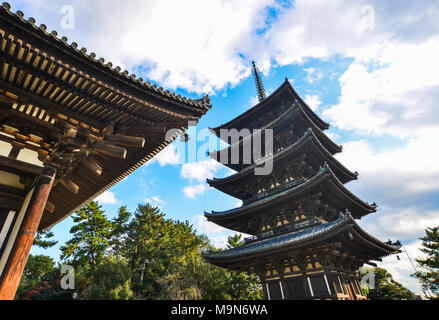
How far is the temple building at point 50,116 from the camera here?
3476 mm

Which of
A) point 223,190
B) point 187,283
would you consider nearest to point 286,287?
point 223,190

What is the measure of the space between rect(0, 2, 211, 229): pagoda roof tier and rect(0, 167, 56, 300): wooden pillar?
71 centimetres

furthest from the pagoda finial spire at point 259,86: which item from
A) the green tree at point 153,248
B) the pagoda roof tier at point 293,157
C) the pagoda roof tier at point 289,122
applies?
the green tree at point 153,248

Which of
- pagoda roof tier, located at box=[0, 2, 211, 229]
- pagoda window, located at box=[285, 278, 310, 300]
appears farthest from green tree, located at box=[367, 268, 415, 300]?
pagoda roof tier, located at box=[0, 2, 211, 229]

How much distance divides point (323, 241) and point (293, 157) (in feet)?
18.3

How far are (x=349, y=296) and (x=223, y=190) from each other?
9368mm

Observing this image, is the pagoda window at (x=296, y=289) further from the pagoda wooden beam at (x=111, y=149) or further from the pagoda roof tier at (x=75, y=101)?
the pagoda wooden beam at (x=111, y=149)

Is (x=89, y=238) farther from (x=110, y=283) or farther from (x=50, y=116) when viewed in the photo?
(x=50, y=116)

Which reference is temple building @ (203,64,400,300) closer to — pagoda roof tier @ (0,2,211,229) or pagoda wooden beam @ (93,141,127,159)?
pagoda roof tier @ (0,2,211,229)

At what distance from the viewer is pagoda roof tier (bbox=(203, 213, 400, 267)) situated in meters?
8.20

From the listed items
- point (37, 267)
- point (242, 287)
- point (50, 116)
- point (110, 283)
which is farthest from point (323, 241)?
point (37, 267)

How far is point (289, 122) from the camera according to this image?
1442cm
